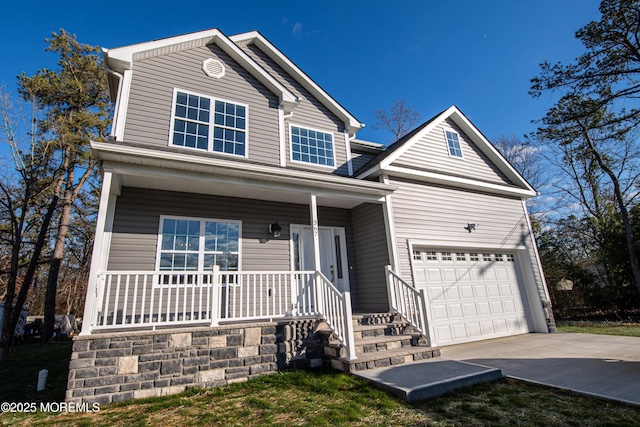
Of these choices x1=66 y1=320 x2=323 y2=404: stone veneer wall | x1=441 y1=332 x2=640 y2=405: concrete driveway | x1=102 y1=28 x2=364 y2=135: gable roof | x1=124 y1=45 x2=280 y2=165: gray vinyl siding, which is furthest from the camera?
x1=102 y1=28 x2=364 y2=135: gable roof

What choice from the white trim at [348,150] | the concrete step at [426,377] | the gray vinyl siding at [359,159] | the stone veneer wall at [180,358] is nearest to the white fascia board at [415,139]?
the white trim at [348,150]

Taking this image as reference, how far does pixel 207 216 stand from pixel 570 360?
7292 millimetres

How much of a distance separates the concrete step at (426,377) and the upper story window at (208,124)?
18.0 feet

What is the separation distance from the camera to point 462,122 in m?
9.90

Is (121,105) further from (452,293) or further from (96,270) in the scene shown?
(452,293)

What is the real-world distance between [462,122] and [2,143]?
49.9 ft

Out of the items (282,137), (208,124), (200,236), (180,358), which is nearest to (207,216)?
(200,236)

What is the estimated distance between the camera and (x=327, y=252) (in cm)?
797

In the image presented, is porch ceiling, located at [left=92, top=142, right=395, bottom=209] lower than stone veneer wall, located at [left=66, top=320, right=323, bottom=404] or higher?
higher

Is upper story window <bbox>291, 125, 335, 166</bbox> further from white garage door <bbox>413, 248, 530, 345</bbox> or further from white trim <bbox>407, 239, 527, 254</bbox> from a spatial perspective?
white garage door <bbox>413, 248, 530, 345</bbox>

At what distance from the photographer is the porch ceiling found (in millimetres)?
5250

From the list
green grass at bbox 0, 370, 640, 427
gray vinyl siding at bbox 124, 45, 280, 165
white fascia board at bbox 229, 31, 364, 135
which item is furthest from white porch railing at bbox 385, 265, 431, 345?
white fascia board at bbox 229, 31, 364, 135

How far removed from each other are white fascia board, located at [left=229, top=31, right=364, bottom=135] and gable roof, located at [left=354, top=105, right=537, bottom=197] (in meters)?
1.50

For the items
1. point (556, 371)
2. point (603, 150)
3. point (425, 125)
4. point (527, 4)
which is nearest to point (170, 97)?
point (425, 125)
